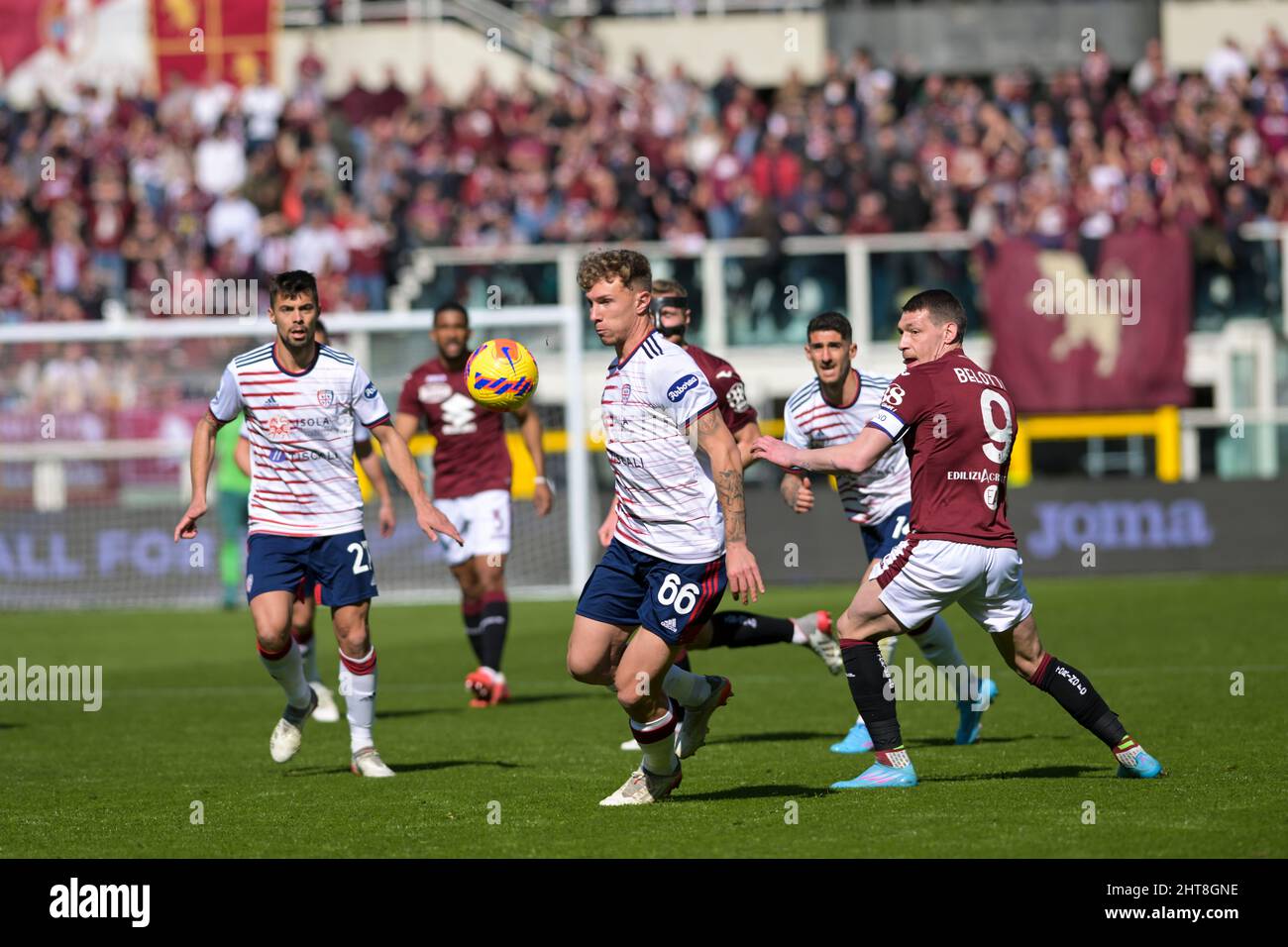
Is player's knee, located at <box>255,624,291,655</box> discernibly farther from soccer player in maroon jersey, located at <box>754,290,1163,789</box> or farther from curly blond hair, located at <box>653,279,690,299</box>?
curly blond hair, located at <box>653,279,690,299</box>

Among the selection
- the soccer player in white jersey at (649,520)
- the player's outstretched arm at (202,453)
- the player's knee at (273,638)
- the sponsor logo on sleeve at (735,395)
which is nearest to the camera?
the soccer player in white jersey at (649,520)

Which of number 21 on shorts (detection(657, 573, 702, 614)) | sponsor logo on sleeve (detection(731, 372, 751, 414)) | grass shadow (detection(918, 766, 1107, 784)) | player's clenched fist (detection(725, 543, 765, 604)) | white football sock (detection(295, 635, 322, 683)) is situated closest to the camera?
player's clenched fist (detection(725, 543, 765, 604))

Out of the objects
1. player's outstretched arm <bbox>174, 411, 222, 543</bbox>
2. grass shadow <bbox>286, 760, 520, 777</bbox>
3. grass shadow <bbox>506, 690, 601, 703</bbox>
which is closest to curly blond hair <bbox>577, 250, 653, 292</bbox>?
player's outstretched arm <bbox>174, 411, 222, 543</bbox>

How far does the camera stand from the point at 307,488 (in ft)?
32.9

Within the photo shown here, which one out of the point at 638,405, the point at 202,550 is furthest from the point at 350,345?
the point at 638,405

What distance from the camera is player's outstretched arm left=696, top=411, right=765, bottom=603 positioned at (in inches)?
318

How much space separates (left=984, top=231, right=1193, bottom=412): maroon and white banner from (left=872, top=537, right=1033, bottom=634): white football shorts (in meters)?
16.2

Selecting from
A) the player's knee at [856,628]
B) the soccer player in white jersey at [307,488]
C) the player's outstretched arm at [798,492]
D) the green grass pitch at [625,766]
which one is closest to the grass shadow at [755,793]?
the green grass pitch at [625,766]

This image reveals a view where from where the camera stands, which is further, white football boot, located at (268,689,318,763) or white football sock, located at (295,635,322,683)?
white football sock, located at (295,635,322,683)

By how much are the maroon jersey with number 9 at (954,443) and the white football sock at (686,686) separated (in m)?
1.19

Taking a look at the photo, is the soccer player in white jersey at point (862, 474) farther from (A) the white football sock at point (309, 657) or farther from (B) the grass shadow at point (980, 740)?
(A) the white football sock at point (309, 657)

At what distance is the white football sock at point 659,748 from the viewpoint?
854cm
